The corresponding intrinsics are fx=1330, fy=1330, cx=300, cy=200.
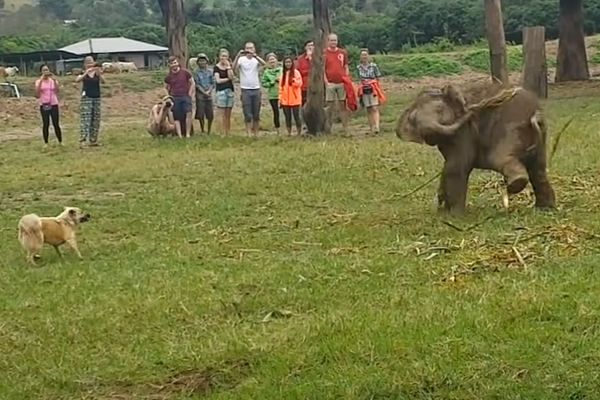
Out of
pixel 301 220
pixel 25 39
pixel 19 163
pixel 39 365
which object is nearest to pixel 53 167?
pixel 19 163

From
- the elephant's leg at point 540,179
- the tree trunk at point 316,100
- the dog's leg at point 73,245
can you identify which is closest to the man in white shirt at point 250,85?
the tree trunk at point 316,100

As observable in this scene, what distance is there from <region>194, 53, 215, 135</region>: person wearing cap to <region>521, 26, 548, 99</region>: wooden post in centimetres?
558

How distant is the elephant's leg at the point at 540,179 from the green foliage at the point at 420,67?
30.3m

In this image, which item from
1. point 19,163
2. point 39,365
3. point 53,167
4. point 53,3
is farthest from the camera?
point 53,3

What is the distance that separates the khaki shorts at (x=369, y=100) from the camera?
72.0 ft

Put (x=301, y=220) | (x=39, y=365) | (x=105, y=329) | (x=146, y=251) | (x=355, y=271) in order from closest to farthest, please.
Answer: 1. (x=39, y=365)
2. (x=105, y=329)
3. (x=355, y=271)
4. (x=146, y=251)
5. (x=301, y=220)

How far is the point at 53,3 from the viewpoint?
11381 cm

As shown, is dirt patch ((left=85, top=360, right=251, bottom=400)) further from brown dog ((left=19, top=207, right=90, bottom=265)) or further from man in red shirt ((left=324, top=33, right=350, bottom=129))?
man in red shirt ((left=324, top=33, right=350, bottom=129))

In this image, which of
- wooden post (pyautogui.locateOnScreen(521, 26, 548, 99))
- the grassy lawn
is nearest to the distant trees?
wooden post (pyautogui.locateOnScreen(521, 26, 548, 99))

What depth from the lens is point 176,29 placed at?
86.0ft

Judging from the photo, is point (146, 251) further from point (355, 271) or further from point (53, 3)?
point (53, 3)

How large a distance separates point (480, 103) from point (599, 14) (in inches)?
1684

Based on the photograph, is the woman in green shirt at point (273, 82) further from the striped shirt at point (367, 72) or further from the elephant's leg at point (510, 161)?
the elephant's leg at point (510, 161)

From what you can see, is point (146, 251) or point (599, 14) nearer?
point (146, 251)
